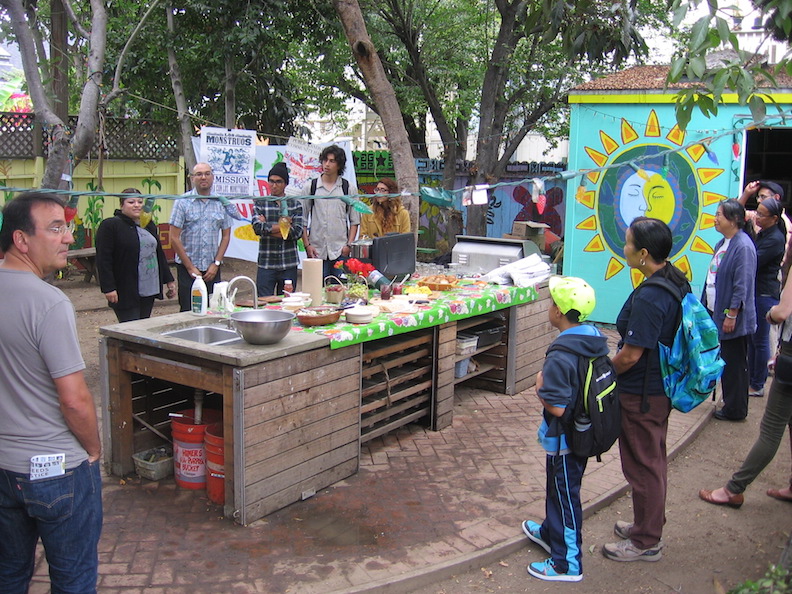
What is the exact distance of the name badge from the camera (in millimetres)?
2547

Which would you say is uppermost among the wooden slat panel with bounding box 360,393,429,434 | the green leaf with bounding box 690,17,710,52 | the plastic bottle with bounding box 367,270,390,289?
the green leaf with bounding box 690,17,710,52

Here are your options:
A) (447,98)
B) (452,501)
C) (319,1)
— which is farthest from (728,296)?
(447,98)

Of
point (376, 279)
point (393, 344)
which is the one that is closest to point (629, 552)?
point (393, 344)

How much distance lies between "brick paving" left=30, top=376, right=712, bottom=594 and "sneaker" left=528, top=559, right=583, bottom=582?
0.78ft

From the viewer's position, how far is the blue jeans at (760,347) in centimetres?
645

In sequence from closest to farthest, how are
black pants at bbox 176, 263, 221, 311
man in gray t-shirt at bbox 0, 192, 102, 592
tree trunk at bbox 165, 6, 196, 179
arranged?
man in gray t-shirt at bbox 0, 192, 102, 592 < black pants at bbox 176, 263, 221, 311 < tree trunk at bbox 165, 6, 196, 179

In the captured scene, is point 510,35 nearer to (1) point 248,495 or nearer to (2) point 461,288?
(2) point 461,288

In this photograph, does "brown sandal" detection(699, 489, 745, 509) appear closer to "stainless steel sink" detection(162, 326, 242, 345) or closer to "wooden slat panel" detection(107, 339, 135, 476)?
"stainless steel sink" detection(162, 326, 242, 345)

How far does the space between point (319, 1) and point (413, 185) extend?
3888 millimetres

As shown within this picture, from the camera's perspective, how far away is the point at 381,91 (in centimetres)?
839

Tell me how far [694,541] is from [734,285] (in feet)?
7.66

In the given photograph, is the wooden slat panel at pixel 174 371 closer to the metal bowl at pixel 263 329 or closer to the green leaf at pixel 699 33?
the metal bowl at pixel 263 329

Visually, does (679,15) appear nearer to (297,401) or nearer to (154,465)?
(297,401)

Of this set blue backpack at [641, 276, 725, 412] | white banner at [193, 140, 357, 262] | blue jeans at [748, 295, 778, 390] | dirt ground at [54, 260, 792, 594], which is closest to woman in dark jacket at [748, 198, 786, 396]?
blue jeans at [748, 295, 778, 390]
